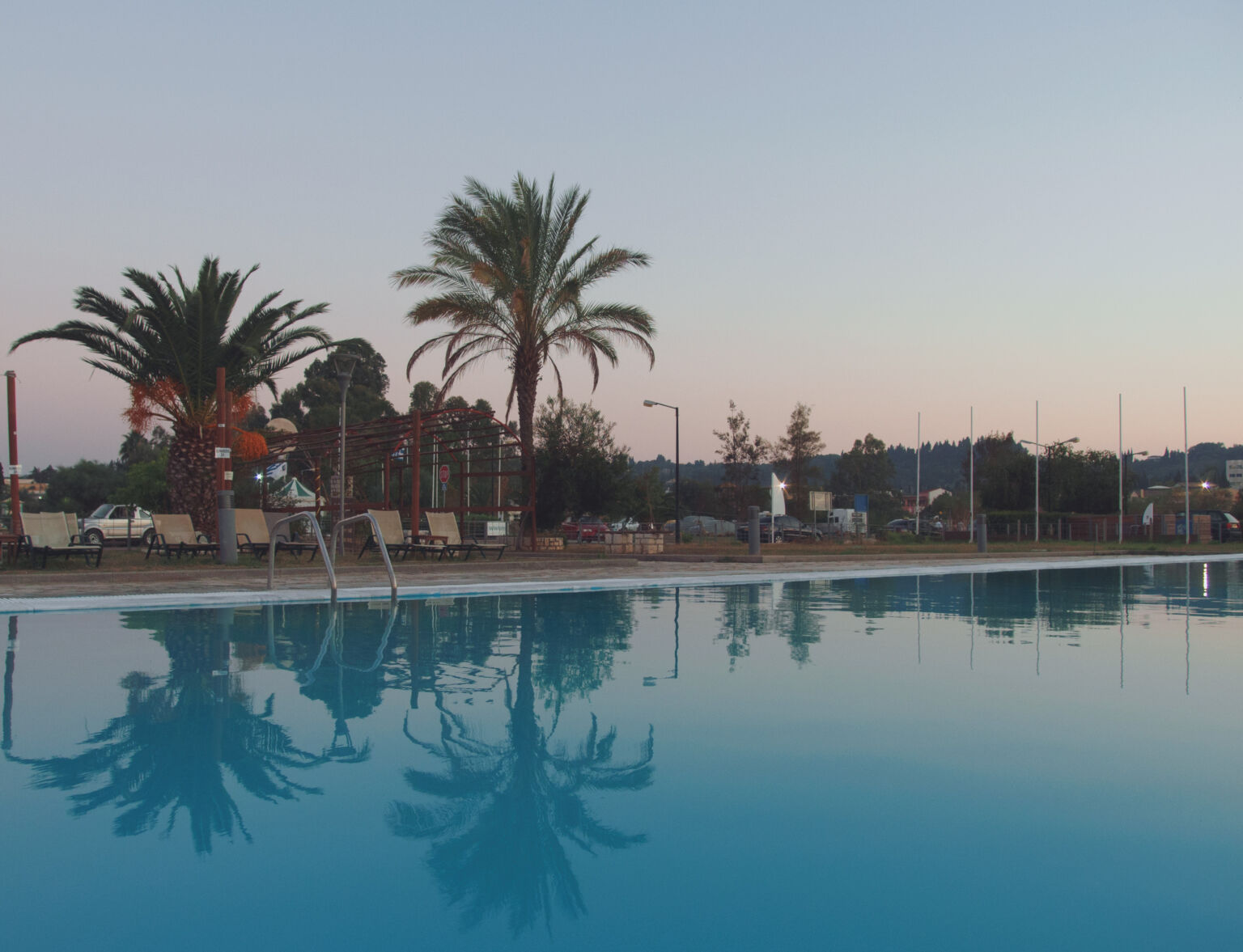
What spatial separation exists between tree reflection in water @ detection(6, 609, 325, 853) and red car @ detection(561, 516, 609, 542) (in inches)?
1133

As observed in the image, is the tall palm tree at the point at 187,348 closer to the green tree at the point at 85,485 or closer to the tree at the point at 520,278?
the tree at the point at 520,278

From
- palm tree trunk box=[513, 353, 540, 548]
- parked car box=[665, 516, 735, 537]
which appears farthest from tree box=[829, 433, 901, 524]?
palm tree trunk box=[513, 353, 540, 548]

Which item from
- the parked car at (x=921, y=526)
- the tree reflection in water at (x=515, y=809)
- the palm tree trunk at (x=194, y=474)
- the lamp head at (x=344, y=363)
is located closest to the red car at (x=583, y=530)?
the palm tree trunk at (x=194, y=474)

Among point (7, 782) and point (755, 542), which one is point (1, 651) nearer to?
point (7, 782)

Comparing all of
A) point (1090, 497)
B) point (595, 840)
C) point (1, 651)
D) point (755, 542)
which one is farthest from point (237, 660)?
point (1090, 497)

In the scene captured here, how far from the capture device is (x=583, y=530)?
44000 millimetres

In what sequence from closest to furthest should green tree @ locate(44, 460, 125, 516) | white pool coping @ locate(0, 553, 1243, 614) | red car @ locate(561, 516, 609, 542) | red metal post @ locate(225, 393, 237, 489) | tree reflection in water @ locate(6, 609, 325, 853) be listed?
1. tree reflection in water @ locate(6, 609, 325, 853)
2. white pool coping @ locate(0, 553, 1243, 614)
3. red metal post @ locate(225, 393, 237, 489)
4. red car @ locate(561, 516, 609, 542)
5. green tree @ locate(44, 460, 125, 516)

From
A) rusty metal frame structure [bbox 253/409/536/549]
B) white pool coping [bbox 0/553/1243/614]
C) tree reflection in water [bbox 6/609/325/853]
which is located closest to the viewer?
tree reflection in water [bbox 6/609/325/853]

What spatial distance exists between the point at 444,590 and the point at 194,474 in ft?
41.1

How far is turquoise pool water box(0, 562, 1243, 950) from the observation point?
3.54m

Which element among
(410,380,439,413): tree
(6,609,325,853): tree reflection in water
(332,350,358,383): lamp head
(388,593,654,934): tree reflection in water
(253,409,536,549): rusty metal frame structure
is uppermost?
(410,380,439,413): tree

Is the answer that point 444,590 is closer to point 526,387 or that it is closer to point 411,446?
point 411,446

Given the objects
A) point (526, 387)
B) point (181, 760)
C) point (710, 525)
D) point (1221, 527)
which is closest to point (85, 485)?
point (710, 525)

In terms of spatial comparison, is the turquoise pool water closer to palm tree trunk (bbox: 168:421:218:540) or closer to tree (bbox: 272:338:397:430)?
palm tree trunk (bbox: 168:421:218:540)
